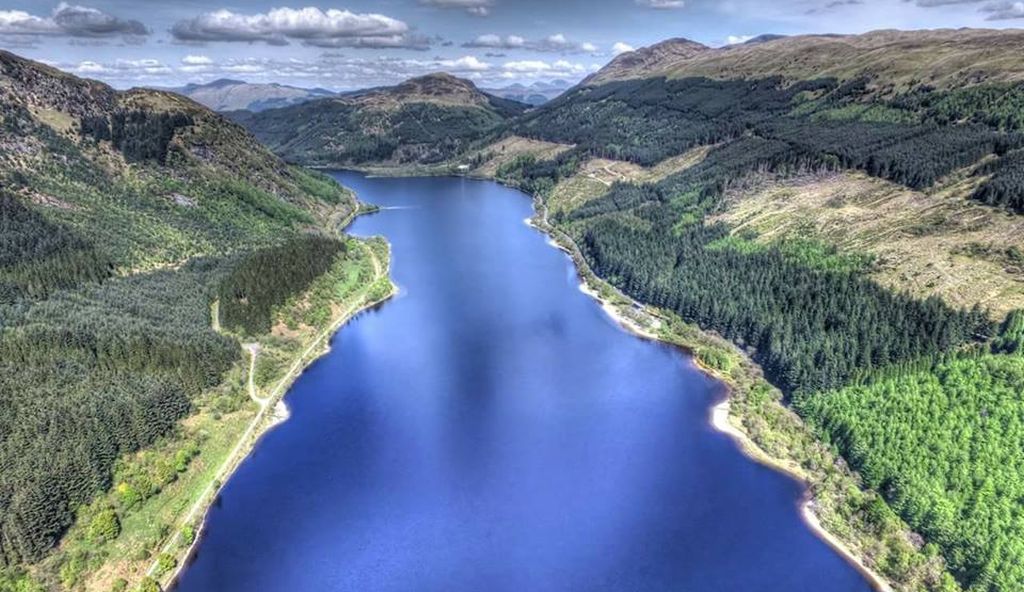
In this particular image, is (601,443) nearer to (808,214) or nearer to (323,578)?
(323,578)

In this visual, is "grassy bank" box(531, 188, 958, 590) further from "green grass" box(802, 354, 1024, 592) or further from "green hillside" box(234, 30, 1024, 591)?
"green grass" box(802, 354, 1024, 592)

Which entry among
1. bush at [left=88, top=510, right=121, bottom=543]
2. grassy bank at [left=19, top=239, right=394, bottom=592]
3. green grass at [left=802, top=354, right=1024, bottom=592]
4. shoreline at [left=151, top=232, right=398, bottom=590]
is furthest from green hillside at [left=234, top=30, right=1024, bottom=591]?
bush at [left=88, top=510, right=121, bottom=543]

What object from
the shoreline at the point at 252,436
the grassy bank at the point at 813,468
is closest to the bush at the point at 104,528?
the shoreline at the point at 252,436

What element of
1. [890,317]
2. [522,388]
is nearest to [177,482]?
[522,388]

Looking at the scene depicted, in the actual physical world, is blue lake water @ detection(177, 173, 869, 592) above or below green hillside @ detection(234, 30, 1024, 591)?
below

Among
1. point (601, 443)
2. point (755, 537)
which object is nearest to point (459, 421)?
point (601, 443)

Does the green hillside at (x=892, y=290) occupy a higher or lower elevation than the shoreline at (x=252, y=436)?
higher

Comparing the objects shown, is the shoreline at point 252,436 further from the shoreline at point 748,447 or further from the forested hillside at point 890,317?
the forested hillside at point 890,317

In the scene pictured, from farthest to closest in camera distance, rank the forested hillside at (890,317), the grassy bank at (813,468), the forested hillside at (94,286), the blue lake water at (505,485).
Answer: the forested hillside at (94,286), the forested hillside at (890,317), the blue lake water at (505,485), the grassy bank at (813,468)
